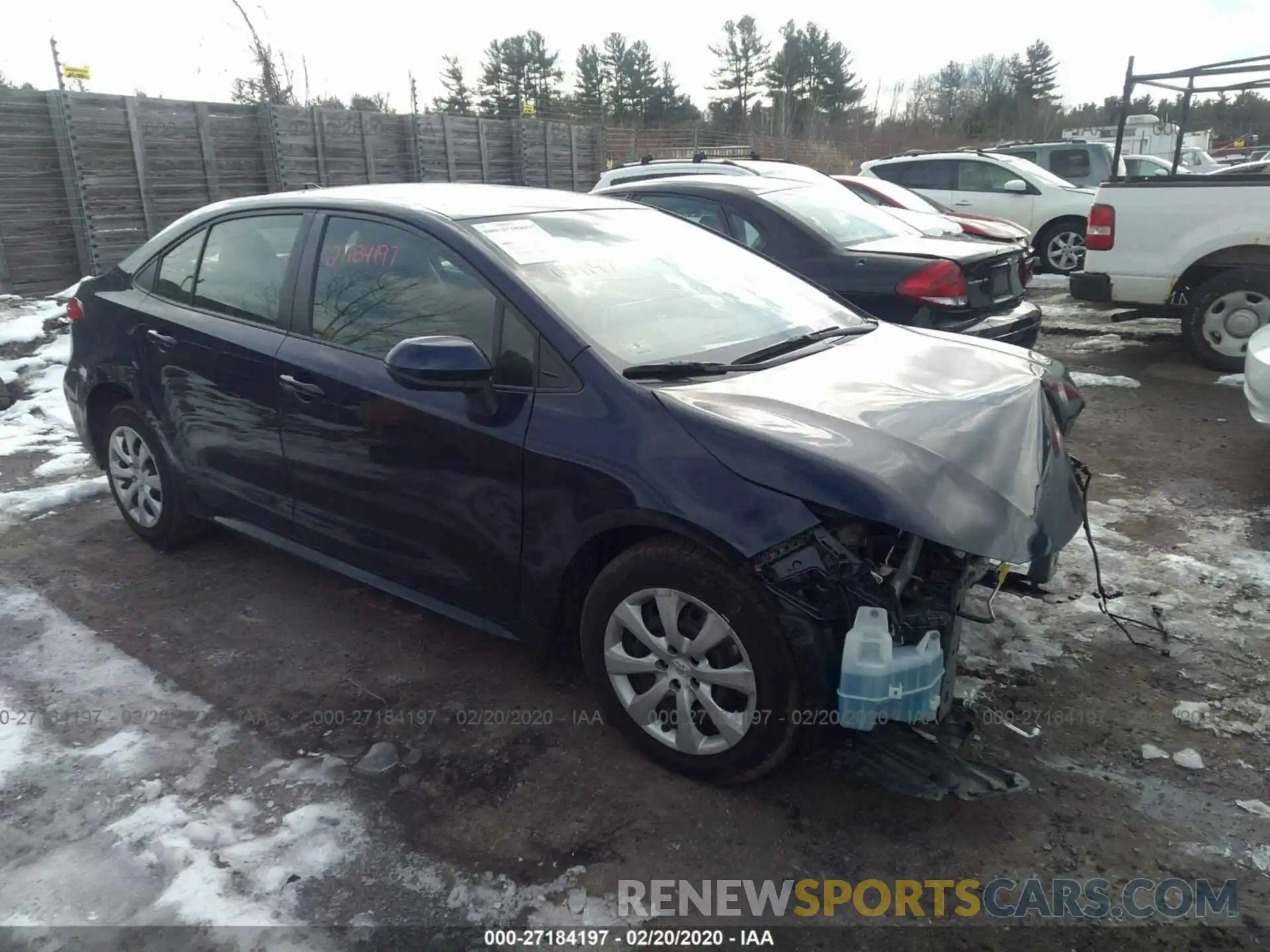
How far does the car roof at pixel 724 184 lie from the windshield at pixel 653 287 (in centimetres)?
266

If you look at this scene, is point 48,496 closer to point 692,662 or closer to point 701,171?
point 692,662

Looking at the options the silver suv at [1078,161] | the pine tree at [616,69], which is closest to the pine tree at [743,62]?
the pine tree at [616,69]

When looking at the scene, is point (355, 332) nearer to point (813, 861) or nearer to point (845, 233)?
point (813, 861)

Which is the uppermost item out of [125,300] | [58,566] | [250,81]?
[250,81]

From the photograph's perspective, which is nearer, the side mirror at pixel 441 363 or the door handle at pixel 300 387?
the side mirror at pixel 441 363

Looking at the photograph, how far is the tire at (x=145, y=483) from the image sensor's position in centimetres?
440

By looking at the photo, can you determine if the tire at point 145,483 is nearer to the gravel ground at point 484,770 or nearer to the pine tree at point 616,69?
the gravel ground at point 484,770

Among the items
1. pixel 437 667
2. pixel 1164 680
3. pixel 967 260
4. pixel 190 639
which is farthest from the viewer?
pixel 967 260

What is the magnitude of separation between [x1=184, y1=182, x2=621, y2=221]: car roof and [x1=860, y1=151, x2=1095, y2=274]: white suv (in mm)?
10335

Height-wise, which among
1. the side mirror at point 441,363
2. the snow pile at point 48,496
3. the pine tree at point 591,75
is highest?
the pine tree at point 591,75

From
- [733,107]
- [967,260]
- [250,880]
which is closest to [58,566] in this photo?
[250,880]

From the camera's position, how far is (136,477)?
4625mm

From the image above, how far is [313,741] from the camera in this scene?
311 centimetres

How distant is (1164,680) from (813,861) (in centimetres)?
163
